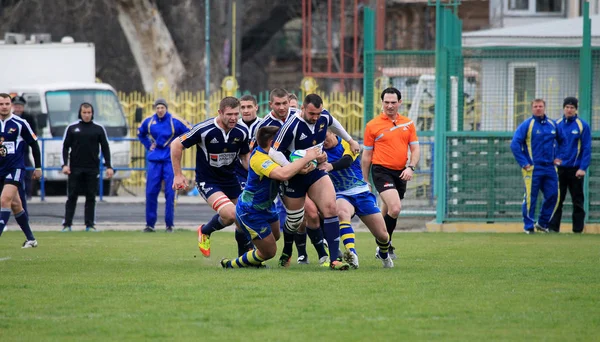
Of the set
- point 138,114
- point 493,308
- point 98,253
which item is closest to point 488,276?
point 493,308

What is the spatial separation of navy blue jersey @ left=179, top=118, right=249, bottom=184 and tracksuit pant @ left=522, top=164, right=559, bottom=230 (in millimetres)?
7161

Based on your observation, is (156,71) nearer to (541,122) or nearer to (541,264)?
(541,122)

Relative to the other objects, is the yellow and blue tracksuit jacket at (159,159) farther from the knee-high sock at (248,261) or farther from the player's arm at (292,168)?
the player's arm at (292,168)

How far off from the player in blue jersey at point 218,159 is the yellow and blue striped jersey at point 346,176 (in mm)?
976

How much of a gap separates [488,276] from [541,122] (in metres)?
7.83

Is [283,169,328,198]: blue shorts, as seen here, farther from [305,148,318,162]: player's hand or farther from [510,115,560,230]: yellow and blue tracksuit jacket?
[510,115,560,230]: yellow and blue tracksuit jacket

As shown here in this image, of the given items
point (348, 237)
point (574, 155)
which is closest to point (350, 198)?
point (348, 237)

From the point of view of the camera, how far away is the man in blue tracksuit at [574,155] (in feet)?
59.5

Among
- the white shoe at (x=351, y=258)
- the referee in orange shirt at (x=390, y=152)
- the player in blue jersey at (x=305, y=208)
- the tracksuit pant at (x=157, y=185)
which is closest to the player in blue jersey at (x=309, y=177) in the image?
the white shoe at (x=351, y=258)

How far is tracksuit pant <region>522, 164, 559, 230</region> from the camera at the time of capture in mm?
18219

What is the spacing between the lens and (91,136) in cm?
1889

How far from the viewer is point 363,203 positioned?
39.0 ft

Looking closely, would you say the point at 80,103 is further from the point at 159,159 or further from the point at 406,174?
the point at 406,174

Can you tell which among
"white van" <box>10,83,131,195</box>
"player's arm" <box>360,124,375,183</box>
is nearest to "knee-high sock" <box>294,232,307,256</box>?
"player's arm" <box>360,124,375,183</box>
